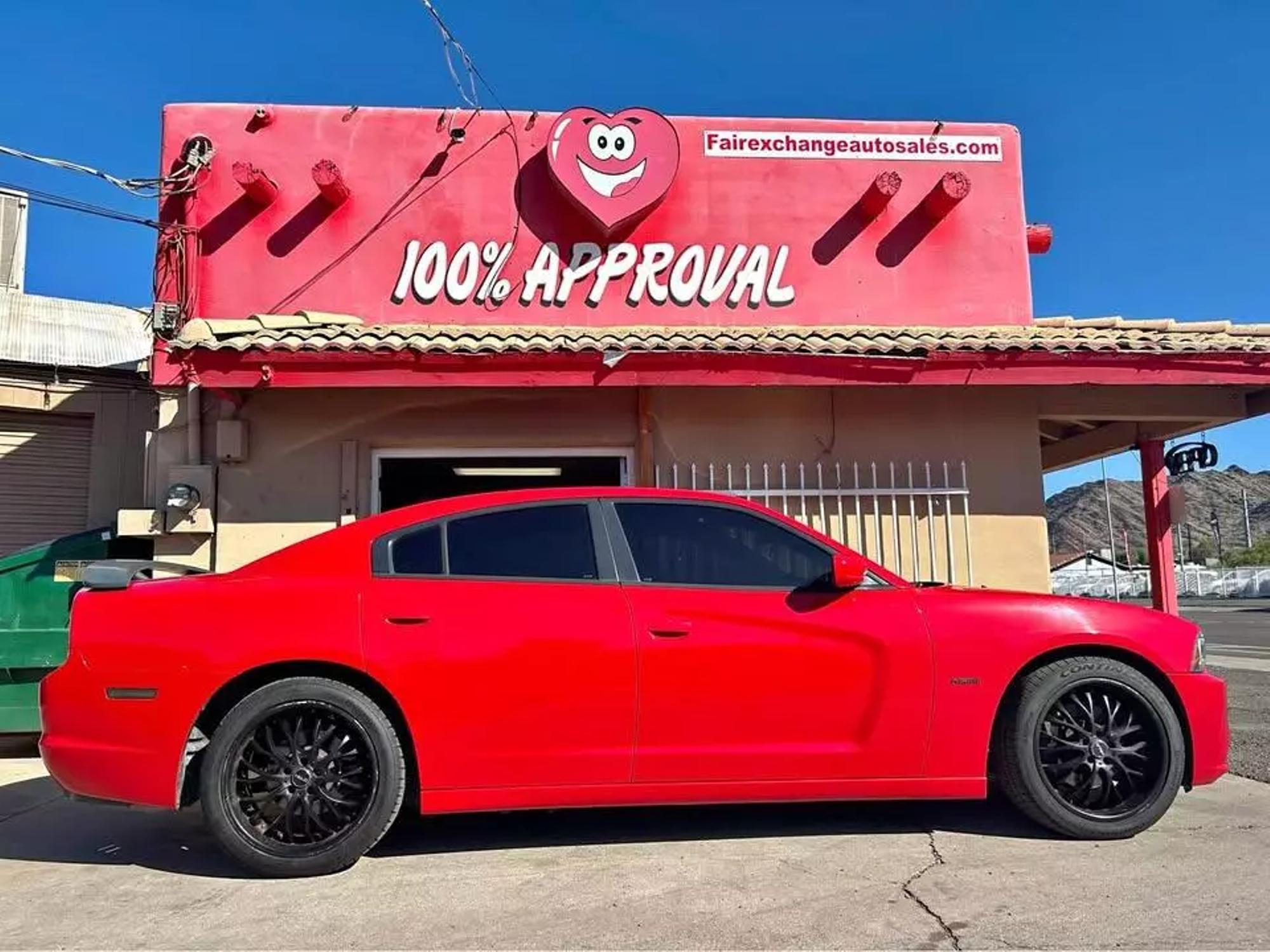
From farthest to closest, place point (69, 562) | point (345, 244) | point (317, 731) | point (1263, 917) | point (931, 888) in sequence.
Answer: point (345, 244) < point (69, 562) < point (317, 731) < point (931, 888) < point (1263, 917)

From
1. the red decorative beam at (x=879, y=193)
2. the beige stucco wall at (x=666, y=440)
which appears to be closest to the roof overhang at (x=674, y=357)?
the beige stucco wall at (x=666, y=440)

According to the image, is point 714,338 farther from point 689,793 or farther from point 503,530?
point 689,793

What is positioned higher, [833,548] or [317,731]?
[833,548]

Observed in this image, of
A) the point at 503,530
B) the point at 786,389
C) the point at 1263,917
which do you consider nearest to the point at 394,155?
the point at 786,389

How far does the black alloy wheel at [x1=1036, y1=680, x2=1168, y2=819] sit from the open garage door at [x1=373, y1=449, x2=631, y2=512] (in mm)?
3858

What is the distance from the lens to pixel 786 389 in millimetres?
7469

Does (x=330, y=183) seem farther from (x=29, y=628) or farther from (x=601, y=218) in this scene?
(x=29, y=628)

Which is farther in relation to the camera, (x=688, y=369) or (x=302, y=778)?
(x=688, y=369)

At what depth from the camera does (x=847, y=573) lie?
13.6 feet

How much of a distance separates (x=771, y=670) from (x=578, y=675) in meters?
0.80

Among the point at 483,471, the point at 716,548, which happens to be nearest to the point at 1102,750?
the point at 716,548

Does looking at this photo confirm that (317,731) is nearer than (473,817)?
Yes

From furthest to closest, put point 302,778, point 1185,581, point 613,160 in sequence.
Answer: point 1185,581, point 613,160, point 302,778

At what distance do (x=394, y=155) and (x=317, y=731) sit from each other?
5494mm
